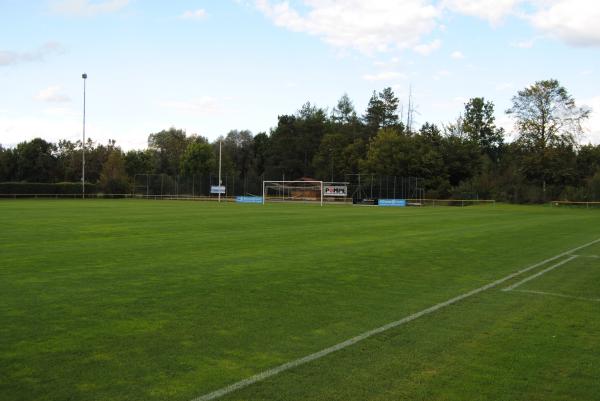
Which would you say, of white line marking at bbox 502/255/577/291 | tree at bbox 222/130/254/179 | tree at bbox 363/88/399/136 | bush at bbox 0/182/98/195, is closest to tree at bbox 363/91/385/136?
tree at bbox 363/88/399/136

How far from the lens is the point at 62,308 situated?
7078 millimetres

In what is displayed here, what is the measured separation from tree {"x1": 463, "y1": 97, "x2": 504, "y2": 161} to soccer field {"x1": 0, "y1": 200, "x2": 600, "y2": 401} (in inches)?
3418

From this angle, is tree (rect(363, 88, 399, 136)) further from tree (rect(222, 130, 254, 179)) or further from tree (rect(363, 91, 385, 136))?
tree (rect(222, 130, 254, 179))

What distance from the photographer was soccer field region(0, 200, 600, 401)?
4605mm

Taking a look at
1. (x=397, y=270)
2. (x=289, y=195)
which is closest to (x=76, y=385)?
(x=397, y=270)

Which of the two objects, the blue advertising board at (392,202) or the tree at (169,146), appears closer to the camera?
the blue advertising board at (392,202)

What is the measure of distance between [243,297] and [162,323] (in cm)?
177

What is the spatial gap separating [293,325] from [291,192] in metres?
57.3

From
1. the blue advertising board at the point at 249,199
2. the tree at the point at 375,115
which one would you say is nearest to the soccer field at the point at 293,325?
the blue advertising board at the point at 249,199

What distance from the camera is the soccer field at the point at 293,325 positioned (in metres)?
4.61

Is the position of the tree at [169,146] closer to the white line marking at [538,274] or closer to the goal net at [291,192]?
the goal net at [291,192]

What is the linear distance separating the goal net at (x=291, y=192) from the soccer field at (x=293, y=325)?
46622mm

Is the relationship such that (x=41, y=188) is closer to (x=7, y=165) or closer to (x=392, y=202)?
(x=7, y=165)

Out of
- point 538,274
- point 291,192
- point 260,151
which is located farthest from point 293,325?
point 260,151
